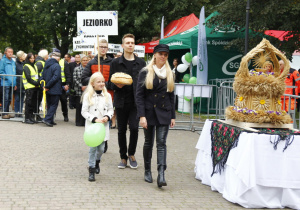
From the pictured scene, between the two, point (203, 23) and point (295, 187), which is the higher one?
point (203, 23)

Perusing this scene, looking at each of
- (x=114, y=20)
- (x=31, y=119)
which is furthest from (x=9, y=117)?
(x=114, y=20)

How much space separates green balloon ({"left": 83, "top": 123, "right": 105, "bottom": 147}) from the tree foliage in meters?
18.2

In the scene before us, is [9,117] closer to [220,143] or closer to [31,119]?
[31,119]

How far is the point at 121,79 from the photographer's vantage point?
7348 millimetres

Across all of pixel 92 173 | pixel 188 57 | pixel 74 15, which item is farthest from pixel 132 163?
pixel 74 15

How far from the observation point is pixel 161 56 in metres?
6.60

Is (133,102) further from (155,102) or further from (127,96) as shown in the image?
(155,102)

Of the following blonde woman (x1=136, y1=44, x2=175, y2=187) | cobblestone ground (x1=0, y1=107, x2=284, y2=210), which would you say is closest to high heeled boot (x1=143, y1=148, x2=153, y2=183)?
cobblestone ground (x1=0, y1=107, x2=284, y2=210)

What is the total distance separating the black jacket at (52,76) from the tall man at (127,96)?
527 centimetres

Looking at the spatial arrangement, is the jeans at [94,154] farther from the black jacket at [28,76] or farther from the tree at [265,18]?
the tree at [265,18]

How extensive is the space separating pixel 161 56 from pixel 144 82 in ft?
1.40

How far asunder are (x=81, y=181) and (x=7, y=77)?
26.1 ft

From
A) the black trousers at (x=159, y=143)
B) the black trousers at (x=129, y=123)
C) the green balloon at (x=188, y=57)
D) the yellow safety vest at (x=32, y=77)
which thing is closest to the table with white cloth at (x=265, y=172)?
the black trousers at (x=159, y=143)

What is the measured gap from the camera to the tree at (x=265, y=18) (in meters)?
14.8
